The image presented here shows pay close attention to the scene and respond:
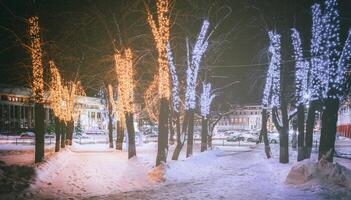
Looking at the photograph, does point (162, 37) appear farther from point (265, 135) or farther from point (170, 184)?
point (265, 135)

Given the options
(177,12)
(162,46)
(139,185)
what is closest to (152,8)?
(177,12)

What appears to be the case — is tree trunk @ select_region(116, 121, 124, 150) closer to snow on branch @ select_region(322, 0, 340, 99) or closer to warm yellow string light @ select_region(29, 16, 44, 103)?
warm yellow string light @ select_region(29, 16, 44, 103)

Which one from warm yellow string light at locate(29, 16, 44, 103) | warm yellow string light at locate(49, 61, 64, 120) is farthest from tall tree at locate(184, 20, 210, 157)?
warm yellow string light at locate(49, 61, 64, 120)

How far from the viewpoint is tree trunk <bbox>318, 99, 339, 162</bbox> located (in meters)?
16.6

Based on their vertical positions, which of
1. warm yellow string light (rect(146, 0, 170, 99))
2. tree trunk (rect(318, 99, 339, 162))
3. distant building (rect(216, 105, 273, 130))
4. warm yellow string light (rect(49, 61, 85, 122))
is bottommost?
distant building (rect(216, 105, 273, 130))

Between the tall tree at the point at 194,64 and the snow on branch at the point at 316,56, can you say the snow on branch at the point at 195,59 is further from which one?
the snow on branch at the point at 316,56

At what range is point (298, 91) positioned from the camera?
22.7m

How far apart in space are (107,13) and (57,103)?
11.1 metres

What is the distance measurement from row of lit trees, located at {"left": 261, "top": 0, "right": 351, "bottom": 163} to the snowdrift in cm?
242

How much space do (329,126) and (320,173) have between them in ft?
10.3

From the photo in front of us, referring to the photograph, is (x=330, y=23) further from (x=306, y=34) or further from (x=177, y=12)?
(x=177, y=12)

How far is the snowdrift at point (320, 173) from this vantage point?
13500 millimetres

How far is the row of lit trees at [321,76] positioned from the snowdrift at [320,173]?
7.93ft

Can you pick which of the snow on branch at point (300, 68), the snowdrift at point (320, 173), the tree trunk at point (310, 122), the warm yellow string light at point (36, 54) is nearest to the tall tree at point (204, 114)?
the tree trunk at point (310, 122)
